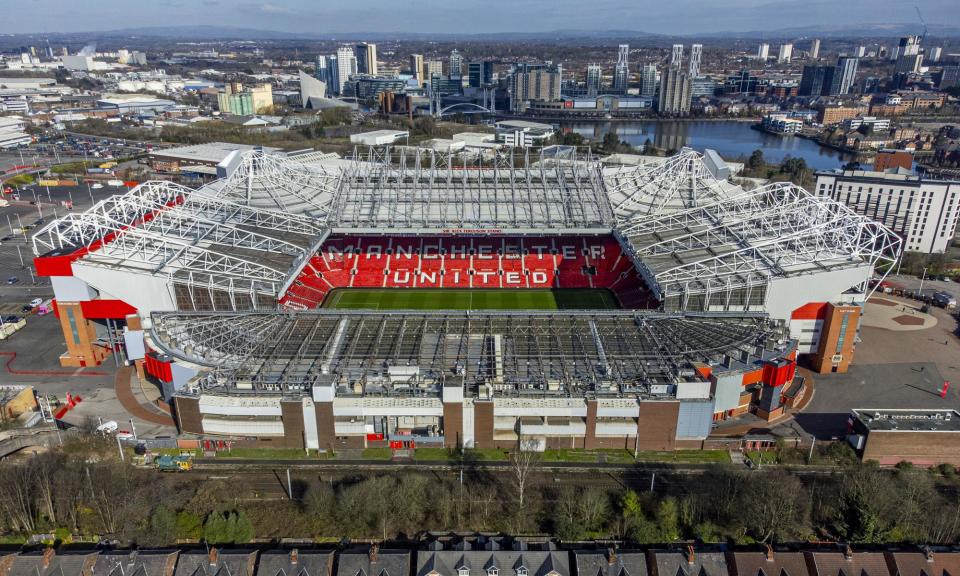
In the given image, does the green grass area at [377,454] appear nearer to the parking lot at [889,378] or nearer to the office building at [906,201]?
the parking lot at [889,378]

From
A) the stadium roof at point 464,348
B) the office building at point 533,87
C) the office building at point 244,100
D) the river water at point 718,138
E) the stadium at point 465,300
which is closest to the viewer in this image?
the stadium at point 465,300

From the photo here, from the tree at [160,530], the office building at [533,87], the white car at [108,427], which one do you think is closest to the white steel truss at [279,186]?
the white car at [108,427]

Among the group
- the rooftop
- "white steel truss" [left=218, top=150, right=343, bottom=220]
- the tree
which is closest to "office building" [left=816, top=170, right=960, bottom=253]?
the rooftop

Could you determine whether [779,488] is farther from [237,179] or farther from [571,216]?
[237,179]

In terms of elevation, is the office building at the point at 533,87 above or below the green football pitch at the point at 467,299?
above

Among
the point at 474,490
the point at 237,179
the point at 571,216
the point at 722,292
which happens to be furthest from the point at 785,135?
the point at 474,490

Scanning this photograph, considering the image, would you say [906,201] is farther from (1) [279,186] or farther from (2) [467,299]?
(1) [279,186]
